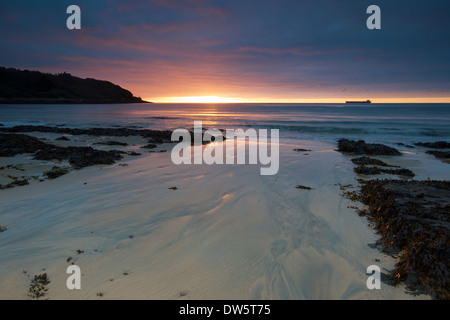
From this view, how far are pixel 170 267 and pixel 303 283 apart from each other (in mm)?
2133

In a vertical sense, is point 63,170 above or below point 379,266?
above

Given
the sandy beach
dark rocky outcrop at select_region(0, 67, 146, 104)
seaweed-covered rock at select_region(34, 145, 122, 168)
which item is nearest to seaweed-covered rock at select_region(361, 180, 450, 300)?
the sandy beach

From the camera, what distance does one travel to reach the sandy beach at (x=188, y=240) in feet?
11.0

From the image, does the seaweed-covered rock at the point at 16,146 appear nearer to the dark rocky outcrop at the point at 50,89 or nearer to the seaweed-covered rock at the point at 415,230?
the seaweed-covered rock at the point at 415,230

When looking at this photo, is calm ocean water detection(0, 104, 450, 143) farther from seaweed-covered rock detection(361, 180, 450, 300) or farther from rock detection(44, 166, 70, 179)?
rock detection(44, 166, 70, 179)

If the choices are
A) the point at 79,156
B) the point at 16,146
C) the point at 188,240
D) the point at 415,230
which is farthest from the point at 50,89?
the point at 415,230

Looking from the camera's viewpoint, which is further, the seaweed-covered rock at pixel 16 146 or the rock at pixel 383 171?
the seaweed-covered rock at pixel 16 146

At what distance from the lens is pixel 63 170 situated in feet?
29.7


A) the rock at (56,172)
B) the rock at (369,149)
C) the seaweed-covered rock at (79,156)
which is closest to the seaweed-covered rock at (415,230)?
the rock at (369,149)

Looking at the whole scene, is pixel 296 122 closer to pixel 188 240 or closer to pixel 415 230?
pixel 415 230

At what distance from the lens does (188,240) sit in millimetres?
4562

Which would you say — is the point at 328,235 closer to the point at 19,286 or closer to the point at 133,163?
the point at 19,286

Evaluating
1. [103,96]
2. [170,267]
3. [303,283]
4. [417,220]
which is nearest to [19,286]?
[170,267]

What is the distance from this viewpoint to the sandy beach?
11.0 ft
